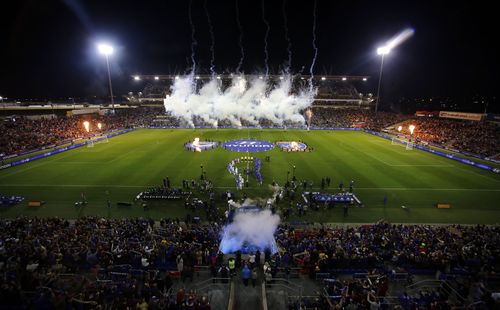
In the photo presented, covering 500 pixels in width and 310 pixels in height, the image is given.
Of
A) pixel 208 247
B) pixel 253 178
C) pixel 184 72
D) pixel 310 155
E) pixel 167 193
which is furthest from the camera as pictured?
pixel 184 72

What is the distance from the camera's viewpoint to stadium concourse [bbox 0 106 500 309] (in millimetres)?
10719

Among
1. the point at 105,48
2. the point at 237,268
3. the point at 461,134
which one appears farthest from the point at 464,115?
the point at 105,48

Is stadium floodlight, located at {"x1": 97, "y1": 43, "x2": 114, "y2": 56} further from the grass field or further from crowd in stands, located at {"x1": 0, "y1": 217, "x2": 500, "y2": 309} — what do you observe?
crowd in stands, located at {"x1": 0, "y1": 217, "x2": 500, "y2": 309}

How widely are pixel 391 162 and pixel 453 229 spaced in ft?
67.5

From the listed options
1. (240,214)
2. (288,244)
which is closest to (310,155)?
(240,214)

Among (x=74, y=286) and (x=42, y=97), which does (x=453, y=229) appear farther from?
(x=42, y=97)

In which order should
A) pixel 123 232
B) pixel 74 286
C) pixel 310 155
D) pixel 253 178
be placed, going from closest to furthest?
pixel 74 286, pixel 123 232, pixel 253 178, pixel 310 155

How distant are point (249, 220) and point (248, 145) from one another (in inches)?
1087

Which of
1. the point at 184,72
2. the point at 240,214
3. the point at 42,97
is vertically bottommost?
the point at 240,214

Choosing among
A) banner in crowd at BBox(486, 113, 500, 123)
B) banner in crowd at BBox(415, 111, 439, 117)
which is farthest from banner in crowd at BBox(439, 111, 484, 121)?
banner in crowd at BBox(415, 111, 439, 117)

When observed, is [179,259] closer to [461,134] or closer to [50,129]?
[50,129]

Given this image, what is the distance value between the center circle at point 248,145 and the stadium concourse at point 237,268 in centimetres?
2534

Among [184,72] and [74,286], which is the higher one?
[184,72]

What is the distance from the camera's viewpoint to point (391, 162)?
37.0 meters
